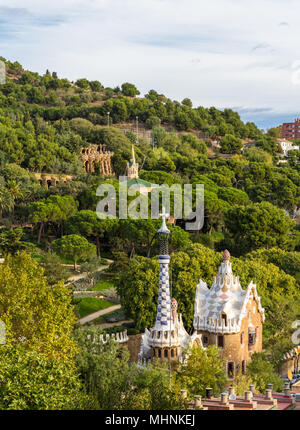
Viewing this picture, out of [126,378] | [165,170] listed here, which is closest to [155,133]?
[165,170]

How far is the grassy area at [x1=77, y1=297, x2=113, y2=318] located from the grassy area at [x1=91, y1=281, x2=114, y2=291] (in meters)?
2.51

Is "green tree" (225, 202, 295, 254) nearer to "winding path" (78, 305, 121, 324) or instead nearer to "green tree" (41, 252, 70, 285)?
"winding path" (78, 305, 121, 324)

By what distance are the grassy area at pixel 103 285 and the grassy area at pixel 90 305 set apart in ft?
8.23

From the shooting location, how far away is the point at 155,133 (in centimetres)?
12425

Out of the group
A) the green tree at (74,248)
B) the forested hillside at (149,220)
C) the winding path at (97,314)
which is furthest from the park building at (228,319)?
the green tree at (74,248)

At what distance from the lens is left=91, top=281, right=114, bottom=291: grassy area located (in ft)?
197

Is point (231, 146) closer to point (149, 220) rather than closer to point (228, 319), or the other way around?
point (149, 220)

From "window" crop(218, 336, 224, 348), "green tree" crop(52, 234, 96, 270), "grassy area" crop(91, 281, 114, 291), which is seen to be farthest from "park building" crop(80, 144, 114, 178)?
"window" crop(218, 336, 224, 348)

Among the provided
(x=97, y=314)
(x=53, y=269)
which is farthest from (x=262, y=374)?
(x=53, y=269)

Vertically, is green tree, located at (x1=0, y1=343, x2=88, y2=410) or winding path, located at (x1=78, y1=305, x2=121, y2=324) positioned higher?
green tree, located at (x1=0, y1=343, x2=88, y2=410)

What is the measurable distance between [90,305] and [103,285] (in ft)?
17.1

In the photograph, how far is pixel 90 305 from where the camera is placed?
55781 mm
